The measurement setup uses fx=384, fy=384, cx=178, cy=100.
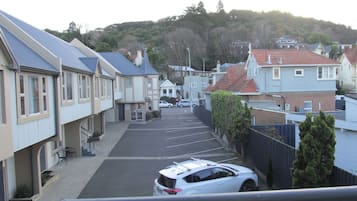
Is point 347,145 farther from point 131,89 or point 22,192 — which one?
point 131,89

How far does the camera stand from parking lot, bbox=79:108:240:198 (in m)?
17.4

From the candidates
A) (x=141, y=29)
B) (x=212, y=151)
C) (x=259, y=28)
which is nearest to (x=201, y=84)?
(x=259, y=28)

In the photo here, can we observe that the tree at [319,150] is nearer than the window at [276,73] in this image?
Yes

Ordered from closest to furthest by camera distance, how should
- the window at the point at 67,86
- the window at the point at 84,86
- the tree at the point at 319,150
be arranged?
the tree at the point at 319,150 → the window at the point at 67,86 → the window at the point at 84,86

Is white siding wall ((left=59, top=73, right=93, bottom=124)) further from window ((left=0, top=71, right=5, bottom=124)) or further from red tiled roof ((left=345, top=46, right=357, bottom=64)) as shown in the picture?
red tiled roof ((left=345, top=46, right=357, bottom=64))

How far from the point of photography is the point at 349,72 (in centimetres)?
6297

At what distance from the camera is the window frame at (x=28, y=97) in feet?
42.9

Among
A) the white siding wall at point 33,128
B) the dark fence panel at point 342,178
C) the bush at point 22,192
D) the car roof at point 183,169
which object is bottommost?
the bush at point 22,192

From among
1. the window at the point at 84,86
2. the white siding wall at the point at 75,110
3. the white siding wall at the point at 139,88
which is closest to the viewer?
the white siding wall at the point at 75,110

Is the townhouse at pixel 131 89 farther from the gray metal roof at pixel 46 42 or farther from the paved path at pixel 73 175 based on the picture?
the gray metal roof at pixel 46 42

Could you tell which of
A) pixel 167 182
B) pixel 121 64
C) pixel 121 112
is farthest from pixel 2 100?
pixel 121 64

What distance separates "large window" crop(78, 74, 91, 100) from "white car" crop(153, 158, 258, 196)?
12.3 metres

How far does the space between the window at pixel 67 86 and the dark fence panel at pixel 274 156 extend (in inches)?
397

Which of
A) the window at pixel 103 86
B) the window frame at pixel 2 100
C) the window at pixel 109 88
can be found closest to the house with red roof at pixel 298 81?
the window at pixel 109 88
